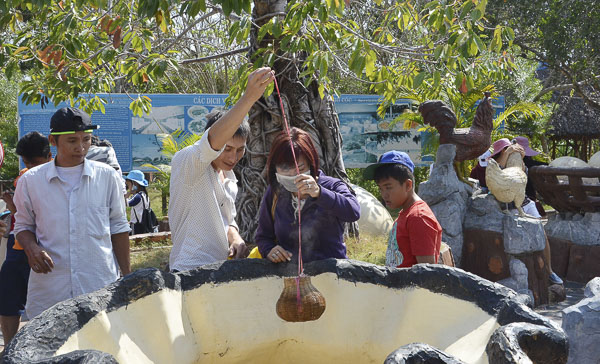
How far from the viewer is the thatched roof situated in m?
16.4

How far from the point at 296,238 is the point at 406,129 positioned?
29.8ft

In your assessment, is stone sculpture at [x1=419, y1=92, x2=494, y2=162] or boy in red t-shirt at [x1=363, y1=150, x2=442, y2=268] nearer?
boy in red t-shirt at [x1=363, y1=150, x2=442, y2=268]

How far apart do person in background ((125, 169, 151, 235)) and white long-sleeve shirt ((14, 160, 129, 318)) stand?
4216mm

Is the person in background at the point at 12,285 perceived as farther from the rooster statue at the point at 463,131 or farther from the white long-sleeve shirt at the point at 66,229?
the rooster statue at the point at 463,131

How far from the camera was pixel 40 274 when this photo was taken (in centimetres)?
290

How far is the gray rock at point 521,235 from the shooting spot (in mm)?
5457

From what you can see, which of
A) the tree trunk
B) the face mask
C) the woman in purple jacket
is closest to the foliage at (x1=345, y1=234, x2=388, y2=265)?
the tree trunk

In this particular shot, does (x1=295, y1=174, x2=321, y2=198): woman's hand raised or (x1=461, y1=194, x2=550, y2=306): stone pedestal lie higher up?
(x1=295, y1=174, x2=321, y2=198): woman's hand raised

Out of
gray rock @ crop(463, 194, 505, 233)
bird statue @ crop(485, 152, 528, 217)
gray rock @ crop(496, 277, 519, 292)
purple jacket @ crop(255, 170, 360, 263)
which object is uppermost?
purple jacket @ crop(255, 170, 360, 263)

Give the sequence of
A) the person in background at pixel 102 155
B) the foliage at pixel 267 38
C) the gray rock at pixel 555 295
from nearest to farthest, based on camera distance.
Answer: the foliage at pixel 267 38 → the person in background at pixel 102 155 → the gray rock at pixel 555 295

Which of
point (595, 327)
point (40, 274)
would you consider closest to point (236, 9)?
point (40, 274)

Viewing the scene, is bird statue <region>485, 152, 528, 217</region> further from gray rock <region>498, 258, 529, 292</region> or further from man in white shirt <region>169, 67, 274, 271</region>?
man in white shirt <region>169, 67, 274, 271</region>

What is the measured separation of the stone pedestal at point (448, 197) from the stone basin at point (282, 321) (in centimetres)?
362

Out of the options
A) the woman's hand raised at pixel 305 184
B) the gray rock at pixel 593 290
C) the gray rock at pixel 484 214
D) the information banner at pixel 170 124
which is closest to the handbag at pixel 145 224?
the information banner at pixel 170 124
